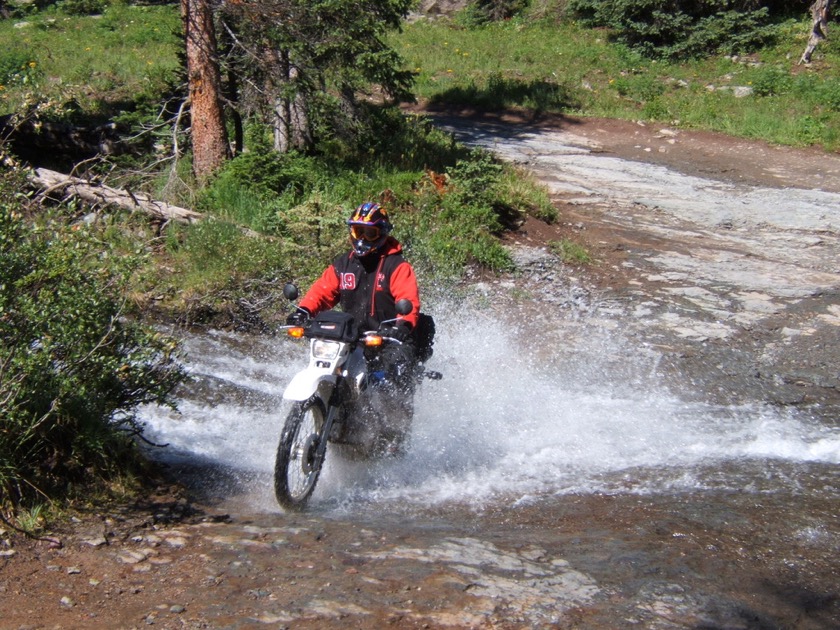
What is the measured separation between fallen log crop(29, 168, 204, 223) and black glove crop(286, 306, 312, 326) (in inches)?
214

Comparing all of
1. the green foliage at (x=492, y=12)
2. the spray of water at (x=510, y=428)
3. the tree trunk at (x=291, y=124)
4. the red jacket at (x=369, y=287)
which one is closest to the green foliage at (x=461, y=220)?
the spray of water at (x=510, y=428)

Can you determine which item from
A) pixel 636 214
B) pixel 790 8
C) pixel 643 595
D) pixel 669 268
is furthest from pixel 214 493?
pixel 790 8

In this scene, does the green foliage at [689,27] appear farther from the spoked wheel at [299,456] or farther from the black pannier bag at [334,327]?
the spoked wheel at [299,456]

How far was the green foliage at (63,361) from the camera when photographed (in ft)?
15.4

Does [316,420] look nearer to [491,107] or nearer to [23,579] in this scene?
[23,579]

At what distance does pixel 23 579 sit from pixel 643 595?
3094mm

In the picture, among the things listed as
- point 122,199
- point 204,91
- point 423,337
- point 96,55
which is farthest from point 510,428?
point 96,55

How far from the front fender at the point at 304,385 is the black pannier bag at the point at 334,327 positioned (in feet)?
0.92

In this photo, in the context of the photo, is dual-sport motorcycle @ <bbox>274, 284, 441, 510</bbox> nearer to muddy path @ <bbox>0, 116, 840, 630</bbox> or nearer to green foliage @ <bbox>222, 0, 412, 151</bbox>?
muddy path @ <bbox>0, 116, 840, 630</bbox>

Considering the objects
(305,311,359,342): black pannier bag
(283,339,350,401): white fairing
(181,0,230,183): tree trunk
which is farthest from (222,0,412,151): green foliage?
(283,339,350,401): white fairing

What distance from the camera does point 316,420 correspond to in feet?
19.2

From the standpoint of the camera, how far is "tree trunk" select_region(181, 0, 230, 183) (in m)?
12.1

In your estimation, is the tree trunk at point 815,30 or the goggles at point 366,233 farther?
the tree trunk at point 815,30

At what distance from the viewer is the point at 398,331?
6043 mm
